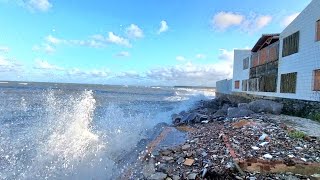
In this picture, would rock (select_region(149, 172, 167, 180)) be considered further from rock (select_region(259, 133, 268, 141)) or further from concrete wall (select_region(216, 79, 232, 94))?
concrete wall (select_region(216, 79, 232, 94))

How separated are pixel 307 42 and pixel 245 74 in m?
17.2

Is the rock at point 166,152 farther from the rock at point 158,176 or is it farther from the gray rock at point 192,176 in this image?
the gray rock at point 192,176

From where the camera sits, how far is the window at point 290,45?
1805cm

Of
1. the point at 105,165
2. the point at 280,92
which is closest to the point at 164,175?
the point at 105,165

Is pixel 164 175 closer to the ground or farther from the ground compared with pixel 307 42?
closer to the ground

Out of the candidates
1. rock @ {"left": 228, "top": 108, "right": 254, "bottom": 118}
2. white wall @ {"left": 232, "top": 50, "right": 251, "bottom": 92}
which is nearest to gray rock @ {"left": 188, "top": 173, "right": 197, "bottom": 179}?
rock @ {"left": 228, "top": 108, "right": 254, "bottom": 118}

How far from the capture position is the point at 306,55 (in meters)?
16.4

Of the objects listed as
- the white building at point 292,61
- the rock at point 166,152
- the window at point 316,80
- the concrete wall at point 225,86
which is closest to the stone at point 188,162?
the rock at point 166,152

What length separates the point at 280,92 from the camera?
20625 mm

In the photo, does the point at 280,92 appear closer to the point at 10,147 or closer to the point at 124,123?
the point at 124,123

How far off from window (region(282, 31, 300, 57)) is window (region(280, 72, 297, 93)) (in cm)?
140

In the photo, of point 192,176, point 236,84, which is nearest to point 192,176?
point 192,176

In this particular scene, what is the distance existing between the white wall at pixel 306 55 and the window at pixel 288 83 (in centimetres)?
31

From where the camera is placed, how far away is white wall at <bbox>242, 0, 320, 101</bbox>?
1542cm
